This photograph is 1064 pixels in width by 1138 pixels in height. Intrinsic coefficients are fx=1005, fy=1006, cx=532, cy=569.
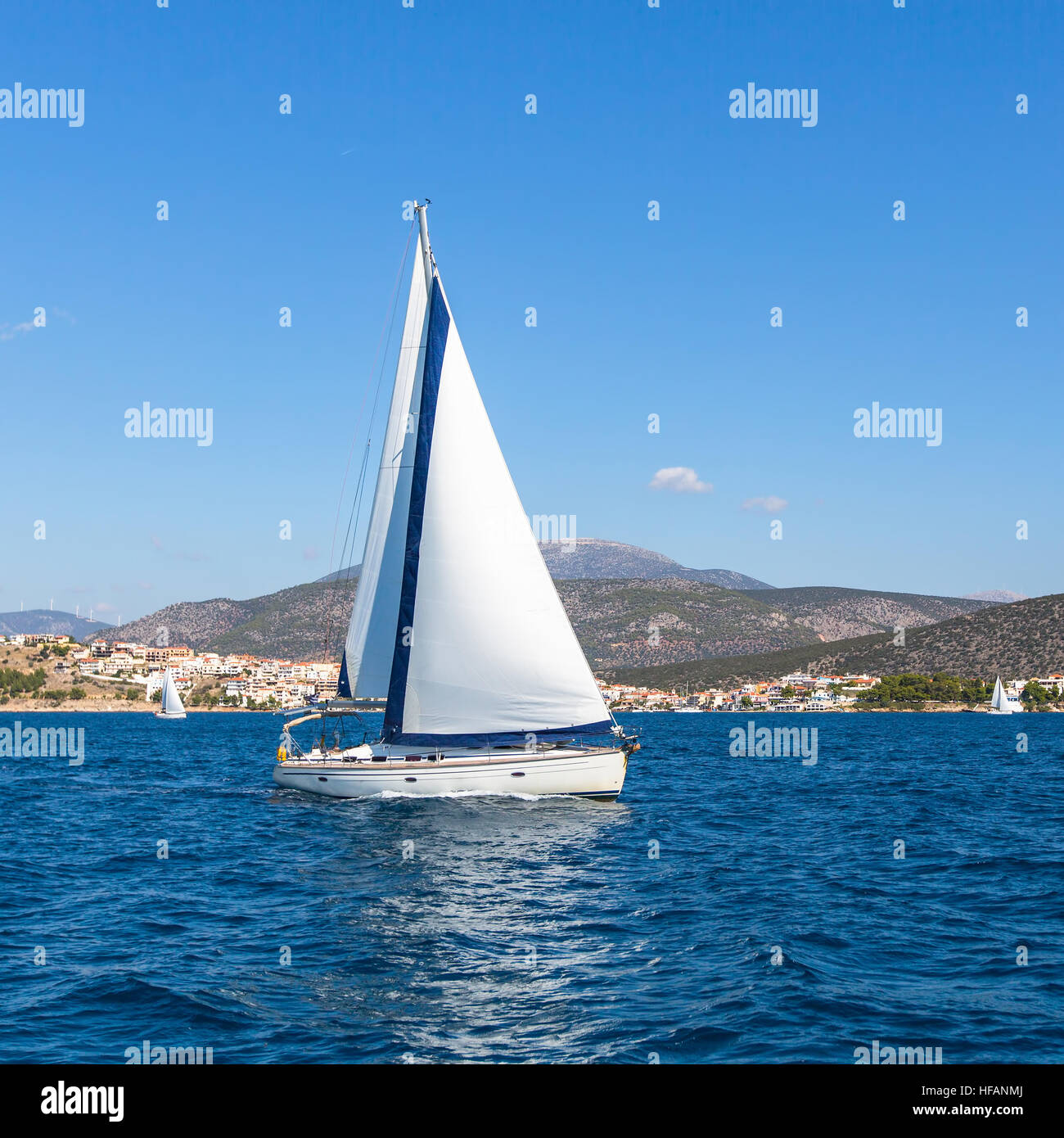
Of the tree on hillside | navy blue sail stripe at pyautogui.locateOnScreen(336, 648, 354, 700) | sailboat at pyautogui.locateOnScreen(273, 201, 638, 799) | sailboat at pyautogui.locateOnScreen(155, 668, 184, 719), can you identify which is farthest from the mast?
the tree on hillside

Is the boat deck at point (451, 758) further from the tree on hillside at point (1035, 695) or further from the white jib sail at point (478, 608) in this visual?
the tree on hillside at point (1035, 695)

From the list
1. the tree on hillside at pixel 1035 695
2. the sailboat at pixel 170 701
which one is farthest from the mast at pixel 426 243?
the tree on hillside at pixel 1035 695

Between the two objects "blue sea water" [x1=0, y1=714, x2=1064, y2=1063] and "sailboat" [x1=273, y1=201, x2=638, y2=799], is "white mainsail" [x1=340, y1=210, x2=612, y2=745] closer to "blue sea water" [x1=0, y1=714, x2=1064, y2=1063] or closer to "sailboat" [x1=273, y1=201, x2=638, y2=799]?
"sailboat" [x1=273, y1=201, x2=638, y2=799]

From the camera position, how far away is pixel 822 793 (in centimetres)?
4812

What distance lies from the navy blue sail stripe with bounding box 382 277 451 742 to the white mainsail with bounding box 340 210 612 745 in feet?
0.14

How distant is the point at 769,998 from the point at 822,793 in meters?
34.1

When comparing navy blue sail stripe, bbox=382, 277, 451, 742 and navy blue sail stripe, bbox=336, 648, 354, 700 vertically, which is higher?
navy blue sail stripe, bbox=382, 277, 451, 742

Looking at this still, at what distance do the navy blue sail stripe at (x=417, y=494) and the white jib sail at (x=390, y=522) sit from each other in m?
1.53

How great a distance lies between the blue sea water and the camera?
14.2m

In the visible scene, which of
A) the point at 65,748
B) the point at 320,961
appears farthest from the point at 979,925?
the point at 65,748

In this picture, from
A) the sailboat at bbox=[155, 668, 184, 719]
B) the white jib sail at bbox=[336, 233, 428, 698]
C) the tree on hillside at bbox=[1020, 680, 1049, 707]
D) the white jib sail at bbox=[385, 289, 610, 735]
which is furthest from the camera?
the tree on hillside at bbox=[1020, 680, 1049, 707]

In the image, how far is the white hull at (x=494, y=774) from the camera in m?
37.3

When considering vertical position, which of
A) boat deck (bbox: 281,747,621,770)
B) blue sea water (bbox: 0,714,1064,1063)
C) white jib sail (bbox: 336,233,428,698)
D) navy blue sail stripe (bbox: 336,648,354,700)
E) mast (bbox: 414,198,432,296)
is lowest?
blue sea water (bbox: 0,714,1064,1063)

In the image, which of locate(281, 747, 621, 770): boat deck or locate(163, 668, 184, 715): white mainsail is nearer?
locate(281, 747, 621, 770): boat deck
